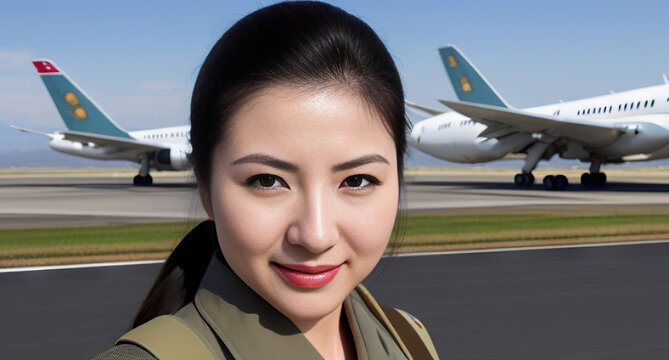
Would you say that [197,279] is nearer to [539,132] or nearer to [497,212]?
[497,212]

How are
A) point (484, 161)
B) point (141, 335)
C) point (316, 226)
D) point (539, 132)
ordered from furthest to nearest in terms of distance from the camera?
point (484, 161) < point (539, 132) < point (316, 226) < point (141, 335)

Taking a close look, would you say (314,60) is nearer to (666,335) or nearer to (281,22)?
(281,22)

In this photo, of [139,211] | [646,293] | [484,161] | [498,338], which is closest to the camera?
[498,338]

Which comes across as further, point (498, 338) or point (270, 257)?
point (498, 338)

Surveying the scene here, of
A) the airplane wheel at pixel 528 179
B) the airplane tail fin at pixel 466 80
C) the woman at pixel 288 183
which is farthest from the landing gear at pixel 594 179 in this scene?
the woman at pixel 288 183

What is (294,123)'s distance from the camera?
46.4 inches

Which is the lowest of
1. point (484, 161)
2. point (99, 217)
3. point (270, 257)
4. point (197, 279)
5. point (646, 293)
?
point (484, 161)

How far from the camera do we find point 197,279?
136 cm

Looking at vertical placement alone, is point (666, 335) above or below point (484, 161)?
above

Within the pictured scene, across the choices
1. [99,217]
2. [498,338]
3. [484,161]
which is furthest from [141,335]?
[484,161]

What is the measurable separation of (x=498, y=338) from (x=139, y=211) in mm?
14566

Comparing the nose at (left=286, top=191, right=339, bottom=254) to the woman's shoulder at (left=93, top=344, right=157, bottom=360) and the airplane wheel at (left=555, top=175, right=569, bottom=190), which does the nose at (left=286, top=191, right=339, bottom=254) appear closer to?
the woman's shoulder at (left=93, top=344, right=157, bottom=360)

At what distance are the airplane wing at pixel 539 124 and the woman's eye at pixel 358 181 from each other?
83.8ft

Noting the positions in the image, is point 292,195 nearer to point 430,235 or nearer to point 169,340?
point 169,340
